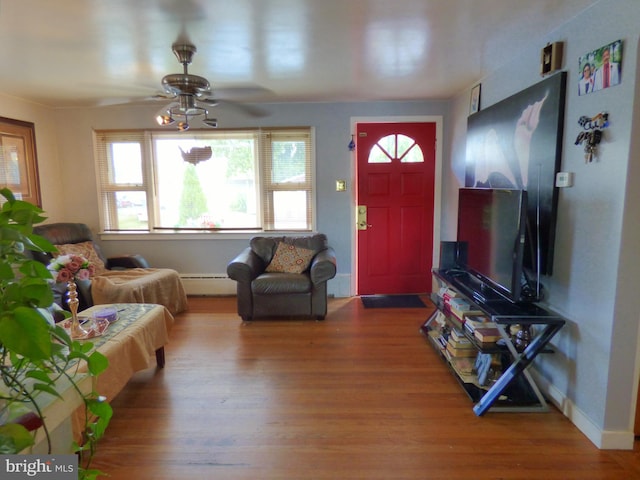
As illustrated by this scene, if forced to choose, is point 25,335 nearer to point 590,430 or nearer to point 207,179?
point 590,430

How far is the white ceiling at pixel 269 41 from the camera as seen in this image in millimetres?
2020

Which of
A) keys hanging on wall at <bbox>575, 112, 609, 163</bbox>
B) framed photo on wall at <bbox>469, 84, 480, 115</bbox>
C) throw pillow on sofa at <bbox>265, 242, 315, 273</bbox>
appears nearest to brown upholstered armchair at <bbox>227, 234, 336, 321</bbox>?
throw pillow on sofa at <bbox>265, 242, 315, 273</bbox>

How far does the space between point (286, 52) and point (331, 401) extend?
8.05 feet

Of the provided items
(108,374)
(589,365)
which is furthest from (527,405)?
(108,374)

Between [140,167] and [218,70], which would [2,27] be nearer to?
[218,70]

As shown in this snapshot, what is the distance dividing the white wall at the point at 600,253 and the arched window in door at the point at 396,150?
213 centimetres

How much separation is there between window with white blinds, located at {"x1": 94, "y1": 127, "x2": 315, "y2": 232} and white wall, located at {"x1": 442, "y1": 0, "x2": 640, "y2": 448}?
9.38 feet

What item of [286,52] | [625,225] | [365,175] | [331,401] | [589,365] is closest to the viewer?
[625,225]

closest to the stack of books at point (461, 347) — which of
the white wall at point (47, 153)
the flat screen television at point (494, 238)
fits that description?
the flat screen television at point (494, 238)

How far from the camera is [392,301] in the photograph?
4.43m

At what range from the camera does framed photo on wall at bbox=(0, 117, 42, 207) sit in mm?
→ 3795

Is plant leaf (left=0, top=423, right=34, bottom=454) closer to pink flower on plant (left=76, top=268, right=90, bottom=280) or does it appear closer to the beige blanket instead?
pink flower on plant (left=76, top=268, right=90, bottom=280)

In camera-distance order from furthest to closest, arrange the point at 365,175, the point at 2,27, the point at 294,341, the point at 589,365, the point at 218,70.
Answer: the point at 365,175 < the point at 294,341 < the point at 218,70 < the point at 2,27 < the point at 589,365

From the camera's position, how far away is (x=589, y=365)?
2.03 meters
